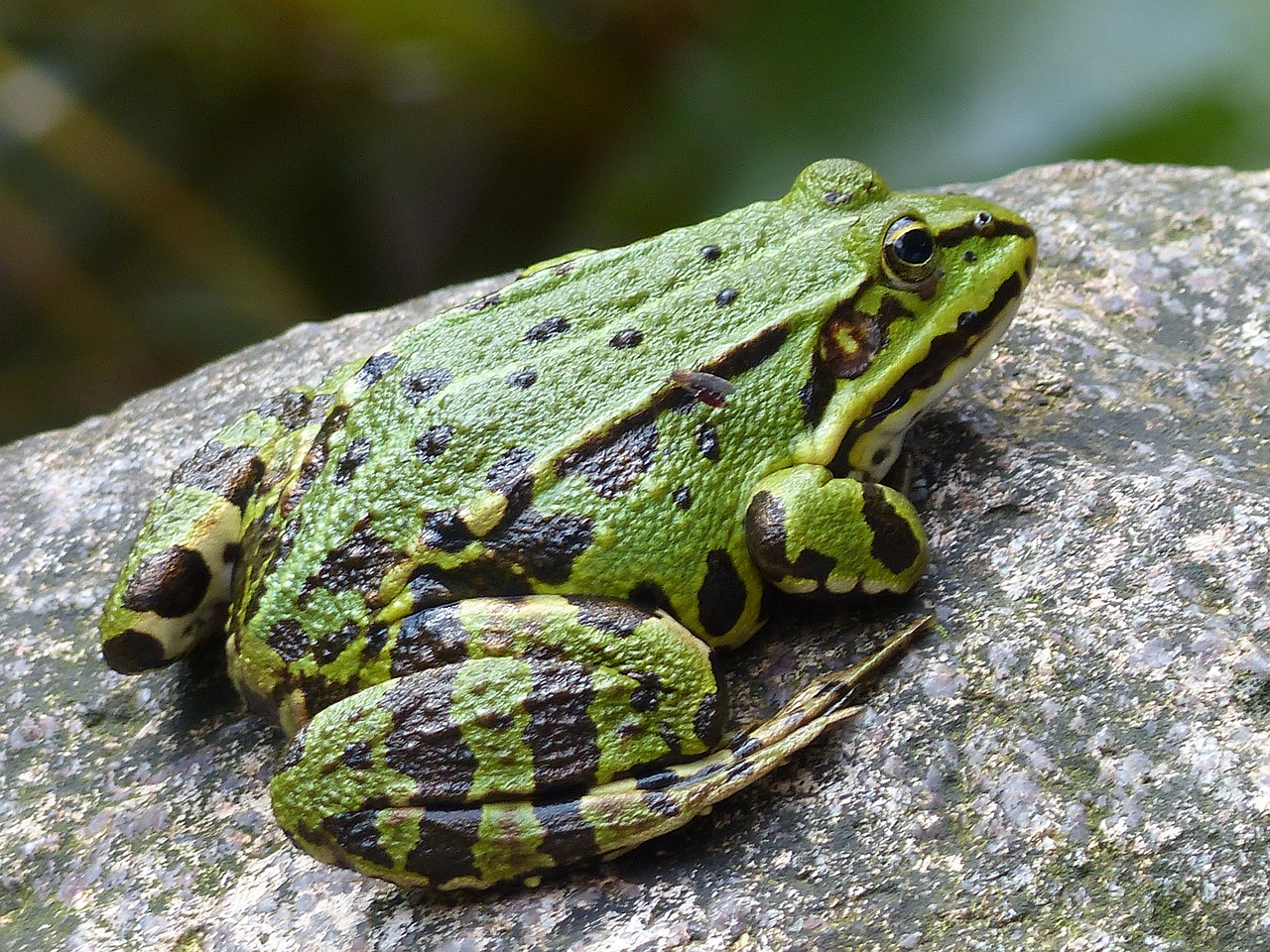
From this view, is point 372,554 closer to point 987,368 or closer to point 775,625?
point 775,625

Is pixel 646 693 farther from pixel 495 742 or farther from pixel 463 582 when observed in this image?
pixel 463 582

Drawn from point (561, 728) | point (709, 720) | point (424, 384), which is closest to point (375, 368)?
point (424, 384)

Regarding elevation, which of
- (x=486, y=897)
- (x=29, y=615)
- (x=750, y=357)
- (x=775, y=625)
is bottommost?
(x=486, y=897)

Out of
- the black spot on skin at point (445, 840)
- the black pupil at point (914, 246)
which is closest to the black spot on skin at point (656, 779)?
the black spot on skin at point (445, 840)

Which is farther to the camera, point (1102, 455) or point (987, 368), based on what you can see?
point (987, 368)

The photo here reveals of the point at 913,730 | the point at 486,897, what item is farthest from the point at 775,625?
the point at 486,897

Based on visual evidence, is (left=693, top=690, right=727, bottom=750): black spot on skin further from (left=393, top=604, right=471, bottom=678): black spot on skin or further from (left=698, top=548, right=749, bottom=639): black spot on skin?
(left=393, top=604, right=471, bottom=678): black spot on skin

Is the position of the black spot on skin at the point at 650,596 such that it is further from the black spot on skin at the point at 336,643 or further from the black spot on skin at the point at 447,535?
the black spot on skin at the point at 336,643
